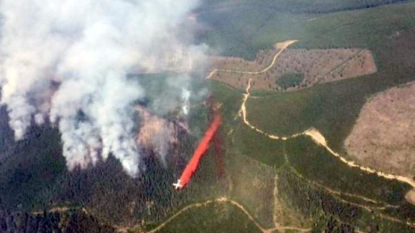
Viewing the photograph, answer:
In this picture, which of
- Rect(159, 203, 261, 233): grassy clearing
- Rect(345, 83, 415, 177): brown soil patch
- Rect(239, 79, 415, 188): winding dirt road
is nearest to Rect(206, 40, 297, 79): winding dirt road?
Rect(239, 79, 415, 188): winding dirt road

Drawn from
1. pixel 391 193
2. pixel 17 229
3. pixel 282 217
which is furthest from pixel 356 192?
pixel 17 229

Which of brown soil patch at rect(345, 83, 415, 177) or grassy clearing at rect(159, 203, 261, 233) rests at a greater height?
brown soil patch at rect(345, 83, 415, 177)

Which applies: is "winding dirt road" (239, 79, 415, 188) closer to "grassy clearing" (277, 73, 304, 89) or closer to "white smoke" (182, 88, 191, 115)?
"grassy clearing" (277, 73, 304, 89)

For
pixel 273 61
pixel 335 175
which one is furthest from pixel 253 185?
pixel 273 61

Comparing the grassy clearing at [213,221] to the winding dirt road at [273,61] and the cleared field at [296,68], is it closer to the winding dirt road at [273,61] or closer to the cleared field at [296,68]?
the cleared field at [296,68]

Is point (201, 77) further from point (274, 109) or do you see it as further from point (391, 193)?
point (391, 193)
